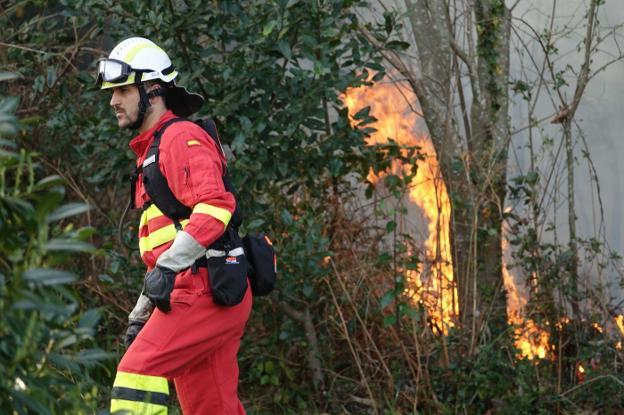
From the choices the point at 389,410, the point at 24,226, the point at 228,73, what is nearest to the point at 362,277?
the point at 389,410

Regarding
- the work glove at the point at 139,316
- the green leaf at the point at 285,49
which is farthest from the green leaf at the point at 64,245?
the green leaf at the point at 285,49

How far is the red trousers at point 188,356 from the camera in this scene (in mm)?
4867

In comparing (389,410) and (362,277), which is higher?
(362,277)

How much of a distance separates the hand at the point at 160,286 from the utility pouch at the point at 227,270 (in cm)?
19

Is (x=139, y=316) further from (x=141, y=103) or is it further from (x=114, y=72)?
(x=114, y=72)

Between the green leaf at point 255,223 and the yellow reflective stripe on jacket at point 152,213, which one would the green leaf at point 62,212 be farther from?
the green leaf at point 255,223

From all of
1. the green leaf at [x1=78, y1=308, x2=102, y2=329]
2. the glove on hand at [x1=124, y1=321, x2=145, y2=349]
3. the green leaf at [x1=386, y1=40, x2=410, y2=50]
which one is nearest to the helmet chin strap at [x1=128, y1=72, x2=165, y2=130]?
the glove on hand at [x1=124, y1=321, x2=145, y2=349]

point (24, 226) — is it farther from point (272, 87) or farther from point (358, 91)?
point (358, 91)

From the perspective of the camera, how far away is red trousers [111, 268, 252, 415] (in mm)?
4867

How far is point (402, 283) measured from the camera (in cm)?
700

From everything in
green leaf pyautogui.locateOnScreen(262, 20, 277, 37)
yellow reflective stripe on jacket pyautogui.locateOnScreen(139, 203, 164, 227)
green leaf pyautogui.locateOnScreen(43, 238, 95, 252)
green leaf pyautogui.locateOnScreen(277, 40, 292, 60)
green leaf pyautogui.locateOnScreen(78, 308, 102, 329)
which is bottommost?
green leaf pyautogui.locateOnScreen(78, 308, 102, 329)

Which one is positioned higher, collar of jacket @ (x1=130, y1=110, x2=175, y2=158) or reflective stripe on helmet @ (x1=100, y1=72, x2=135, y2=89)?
reflective stripe on helmet @ (x1=100, y1=72, x2=135, y2=89)

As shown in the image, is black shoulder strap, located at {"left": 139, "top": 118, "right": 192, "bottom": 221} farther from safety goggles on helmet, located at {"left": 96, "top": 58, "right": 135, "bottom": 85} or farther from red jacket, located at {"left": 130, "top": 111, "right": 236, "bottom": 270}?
safety goggles on helmet, located at {"left": 96, "top": 58, "right": 135, "bottom": 85}

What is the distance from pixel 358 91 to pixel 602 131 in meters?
1.69
